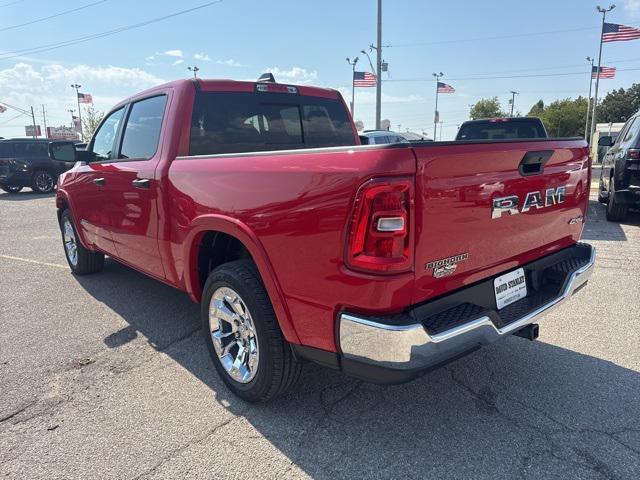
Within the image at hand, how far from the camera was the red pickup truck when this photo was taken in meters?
1.96

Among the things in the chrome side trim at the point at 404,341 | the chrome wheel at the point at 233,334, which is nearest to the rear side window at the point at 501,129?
the chrome wheel at the point at 233,334

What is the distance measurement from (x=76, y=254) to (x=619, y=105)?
8348 cm

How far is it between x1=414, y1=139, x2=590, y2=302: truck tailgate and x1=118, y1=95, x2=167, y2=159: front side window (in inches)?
89.6

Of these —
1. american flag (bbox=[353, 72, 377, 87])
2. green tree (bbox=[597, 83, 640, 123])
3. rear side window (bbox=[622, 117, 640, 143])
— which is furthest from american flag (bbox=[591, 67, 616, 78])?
green tree (bbox=[597, 83, 640, 123])

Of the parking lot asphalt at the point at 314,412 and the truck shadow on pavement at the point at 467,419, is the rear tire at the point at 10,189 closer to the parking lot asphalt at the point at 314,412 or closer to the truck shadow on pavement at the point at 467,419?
the parking lot asphalt at the point at 314,412

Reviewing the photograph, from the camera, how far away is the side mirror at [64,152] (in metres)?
4.81

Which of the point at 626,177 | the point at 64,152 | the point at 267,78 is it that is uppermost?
the point at 267,78

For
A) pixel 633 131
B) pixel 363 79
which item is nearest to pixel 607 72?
pixel 363 79

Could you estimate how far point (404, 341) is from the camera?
6.32ft

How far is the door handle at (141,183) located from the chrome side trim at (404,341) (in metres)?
2.03

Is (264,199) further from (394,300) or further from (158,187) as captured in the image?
(158,187)

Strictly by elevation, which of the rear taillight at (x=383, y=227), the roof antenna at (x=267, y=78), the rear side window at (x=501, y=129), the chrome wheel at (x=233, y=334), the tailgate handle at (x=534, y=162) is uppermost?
the roof antenna at (x=267, y=78)

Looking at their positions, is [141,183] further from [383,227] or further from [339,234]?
[383,227]

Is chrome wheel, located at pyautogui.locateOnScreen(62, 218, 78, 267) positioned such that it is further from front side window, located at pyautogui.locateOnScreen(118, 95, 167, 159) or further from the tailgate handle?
the tailgate handle
